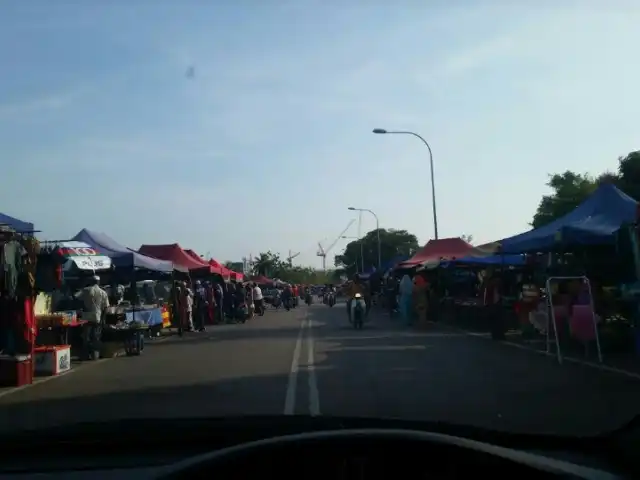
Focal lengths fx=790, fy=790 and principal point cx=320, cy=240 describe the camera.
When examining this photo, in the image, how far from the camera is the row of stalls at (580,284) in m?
13.9

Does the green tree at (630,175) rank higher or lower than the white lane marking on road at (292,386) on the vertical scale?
higher

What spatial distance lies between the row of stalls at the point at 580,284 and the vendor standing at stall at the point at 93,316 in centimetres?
906

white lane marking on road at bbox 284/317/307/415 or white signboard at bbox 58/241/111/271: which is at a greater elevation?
white signboard at bbox 58/241/111/271

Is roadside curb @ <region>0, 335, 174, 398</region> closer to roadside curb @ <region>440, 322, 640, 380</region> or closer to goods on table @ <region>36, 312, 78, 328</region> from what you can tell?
goods on table @ <region>36, 312, 78, 328</region>

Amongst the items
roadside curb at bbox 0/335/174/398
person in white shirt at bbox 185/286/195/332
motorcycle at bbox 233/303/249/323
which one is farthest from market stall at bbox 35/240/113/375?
motorcycle at bbox 233/303/249/323

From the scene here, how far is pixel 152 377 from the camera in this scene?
41.9 feet

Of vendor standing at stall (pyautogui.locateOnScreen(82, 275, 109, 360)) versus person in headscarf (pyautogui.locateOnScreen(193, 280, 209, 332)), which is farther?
person in headscarf (pyautogui.locateOnScreen(193, 280, 209, 332))

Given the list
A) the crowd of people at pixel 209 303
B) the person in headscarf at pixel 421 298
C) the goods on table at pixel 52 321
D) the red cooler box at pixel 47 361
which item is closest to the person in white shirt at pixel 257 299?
the crowd of people at pixel 209 303

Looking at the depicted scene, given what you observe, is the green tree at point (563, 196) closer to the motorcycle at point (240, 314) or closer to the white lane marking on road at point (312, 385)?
the motorcycle at point (240, 314)

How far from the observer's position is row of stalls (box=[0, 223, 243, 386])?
12.9 metres

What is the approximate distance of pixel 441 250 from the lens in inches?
1308

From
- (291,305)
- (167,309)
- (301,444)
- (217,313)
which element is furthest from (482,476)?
(291,305)

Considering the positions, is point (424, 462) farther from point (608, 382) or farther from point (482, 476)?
point (608, 382)

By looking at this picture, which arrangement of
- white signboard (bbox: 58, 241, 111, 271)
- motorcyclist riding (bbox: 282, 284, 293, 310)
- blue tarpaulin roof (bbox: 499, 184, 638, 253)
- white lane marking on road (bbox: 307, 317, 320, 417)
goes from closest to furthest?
1. white lane marking on road (bbox: 307, 317, 320, 417)
2. blue tarpaulin roof (bbox: 499, 184, 638, 253)
3. white signboard (bbox: 58, 241, 111, 271)
4. motorcyclist riding (bbox: 282, 284, 293, 310)
